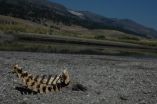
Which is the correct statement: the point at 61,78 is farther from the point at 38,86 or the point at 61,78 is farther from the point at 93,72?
the point at 93,72

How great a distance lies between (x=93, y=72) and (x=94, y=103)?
13.2m

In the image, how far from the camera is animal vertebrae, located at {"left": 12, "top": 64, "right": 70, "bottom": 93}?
23688mm

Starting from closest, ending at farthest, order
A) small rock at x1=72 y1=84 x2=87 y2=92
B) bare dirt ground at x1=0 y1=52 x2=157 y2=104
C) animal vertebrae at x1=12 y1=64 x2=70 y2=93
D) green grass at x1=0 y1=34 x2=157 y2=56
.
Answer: bare dirt ground at x1=0 y1=52 x2=157 y2=104, animal vertebrae at x1=12 y1=64 x2=70 y2=93, small rock at x1=72 y1=84 x2=87 y2=92, green grass at x1=0 y1=34 x2=157 y2=56

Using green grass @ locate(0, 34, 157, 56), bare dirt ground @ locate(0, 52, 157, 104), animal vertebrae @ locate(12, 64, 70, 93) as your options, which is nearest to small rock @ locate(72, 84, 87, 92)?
bare dirt ground @ locate(0, 52, 157, 104)

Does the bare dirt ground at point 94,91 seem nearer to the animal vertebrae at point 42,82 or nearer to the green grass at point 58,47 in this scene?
the animal vertebrae at point 42,82

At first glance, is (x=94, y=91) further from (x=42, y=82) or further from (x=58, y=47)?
(x=58, y=47)

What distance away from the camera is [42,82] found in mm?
23844

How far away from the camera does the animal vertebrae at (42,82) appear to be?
23.7 m

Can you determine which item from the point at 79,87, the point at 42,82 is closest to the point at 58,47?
the point at 79,87

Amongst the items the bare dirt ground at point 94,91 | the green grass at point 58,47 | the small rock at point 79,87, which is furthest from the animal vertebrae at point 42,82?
the green grass at point 58,47

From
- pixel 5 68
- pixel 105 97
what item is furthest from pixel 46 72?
pixel 105 97

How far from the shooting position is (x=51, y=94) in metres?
23.9

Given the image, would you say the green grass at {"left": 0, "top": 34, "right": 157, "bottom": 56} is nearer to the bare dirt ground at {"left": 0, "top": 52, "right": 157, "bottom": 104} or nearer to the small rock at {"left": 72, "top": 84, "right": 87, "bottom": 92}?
the bare dirt ground at {"left": 0, "top": 52, "right": 157, "bottom": 104}

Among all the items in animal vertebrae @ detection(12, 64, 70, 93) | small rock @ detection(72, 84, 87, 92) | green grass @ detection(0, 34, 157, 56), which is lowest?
green grass @ detection(0, 34, 157, 56)
